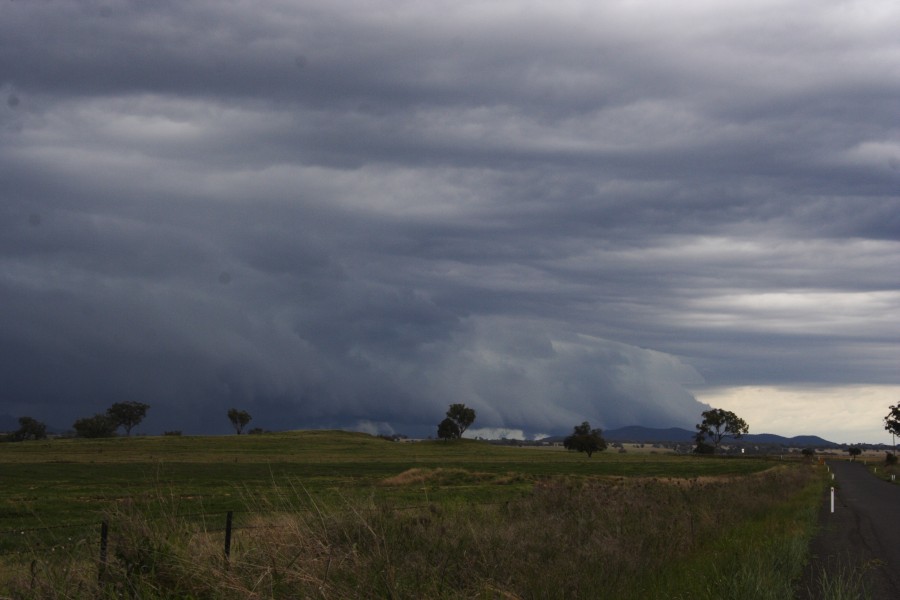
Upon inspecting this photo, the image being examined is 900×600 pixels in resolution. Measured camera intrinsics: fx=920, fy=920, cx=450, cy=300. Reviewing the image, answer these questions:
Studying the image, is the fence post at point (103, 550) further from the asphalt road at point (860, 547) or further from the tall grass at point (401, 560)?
the asphalt road at point (860, 547)

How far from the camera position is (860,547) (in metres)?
23.9

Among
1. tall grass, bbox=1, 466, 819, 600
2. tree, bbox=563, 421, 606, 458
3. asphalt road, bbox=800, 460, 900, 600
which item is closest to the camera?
tall grass, bbox=1, 466, 819, 600

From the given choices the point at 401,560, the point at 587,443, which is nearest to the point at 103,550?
the point at 401,560

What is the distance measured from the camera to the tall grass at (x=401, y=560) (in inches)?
470

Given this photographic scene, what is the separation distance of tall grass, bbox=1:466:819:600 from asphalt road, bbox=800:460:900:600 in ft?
3.01

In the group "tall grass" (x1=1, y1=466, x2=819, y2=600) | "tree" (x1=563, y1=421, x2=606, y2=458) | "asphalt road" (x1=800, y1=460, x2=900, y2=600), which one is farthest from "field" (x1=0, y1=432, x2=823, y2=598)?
"tree" (x1=563, y1=421, x2=606, y2=458)

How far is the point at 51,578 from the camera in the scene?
11422 mm

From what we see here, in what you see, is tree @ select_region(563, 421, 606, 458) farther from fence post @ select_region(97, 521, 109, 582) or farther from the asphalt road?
fence post @ select_region(97, 521, 109, 582)

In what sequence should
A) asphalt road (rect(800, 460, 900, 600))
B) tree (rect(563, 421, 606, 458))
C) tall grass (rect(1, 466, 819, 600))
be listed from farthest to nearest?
tree (rect(563, 421, 606, 458)) < asphalt road (rect(800, 460, 900, 600)) < tall grass (rect(1, 466, 819, 600))

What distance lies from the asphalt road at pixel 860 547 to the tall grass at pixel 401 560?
92 centimetres

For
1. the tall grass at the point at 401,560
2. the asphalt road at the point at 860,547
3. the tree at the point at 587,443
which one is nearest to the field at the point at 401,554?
the tall grass at the point at 401,560

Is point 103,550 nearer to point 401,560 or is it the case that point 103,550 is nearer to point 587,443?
point 401,560

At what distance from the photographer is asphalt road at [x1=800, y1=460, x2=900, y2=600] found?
17547mm

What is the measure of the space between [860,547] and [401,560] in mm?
15832
